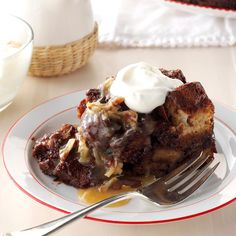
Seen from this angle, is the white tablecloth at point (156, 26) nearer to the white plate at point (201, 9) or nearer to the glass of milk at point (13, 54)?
the white plate at point (201, 9)

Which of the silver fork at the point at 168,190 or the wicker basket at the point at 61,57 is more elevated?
the silver fork at the point at 168,190

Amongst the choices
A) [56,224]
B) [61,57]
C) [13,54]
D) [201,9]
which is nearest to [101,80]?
[61,57]

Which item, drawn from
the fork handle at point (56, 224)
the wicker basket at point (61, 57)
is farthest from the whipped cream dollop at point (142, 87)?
the wicker basket at point (61, 57)

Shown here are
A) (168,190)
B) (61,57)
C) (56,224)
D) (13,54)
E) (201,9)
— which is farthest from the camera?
(201,9)

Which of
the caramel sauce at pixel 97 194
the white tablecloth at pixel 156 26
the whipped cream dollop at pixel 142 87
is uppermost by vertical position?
the whipped cream dollop at pixel 142 87

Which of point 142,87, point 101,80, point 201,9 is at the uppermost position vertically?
point 142,87

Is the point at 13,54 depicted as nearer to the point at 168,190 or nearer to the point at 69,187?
the point at 69,187
